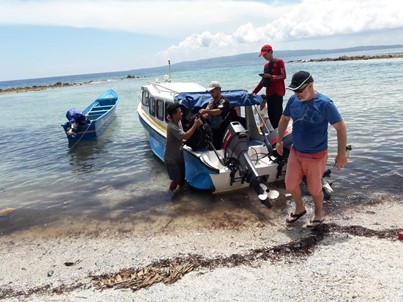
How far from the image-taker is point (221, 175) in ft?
23.8

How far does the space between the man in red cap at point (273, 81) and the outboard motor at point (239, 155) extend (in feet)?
6.42

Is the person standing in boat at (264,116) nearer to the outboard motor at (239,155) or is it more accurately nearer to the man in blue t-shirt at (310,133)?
the outboard motor at (239,155)

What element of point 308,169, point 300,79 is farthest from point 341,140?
point 300,79

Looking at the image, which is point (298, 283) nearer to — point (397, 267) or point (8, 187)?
point (397, 267)

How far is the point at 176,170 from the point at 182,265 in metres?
3.13

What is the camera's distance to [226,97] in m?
8.00

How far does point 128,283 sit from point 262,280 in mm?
1710

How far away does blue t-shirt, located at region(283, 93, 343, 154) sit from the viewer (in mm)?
4633

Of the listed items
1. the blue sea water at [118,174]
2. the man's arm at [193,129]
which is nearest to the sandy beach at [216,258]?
the blue sea water at [118,174]

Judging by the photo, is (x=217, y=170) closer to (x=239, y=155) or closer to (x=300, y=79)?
(x=239, y=155)

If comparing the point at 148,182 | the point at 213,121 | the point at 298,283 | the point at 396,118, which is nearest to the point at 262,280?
the point at 298,283

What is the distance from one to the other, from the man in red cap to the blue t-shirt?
10.8 ft

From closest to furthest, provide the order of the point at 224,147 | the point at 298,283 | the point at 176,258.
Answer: the point at 298,283, the point at 176,258, the point at 224,147

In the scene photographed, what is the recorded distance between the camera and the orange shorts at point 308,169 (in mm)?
5070
